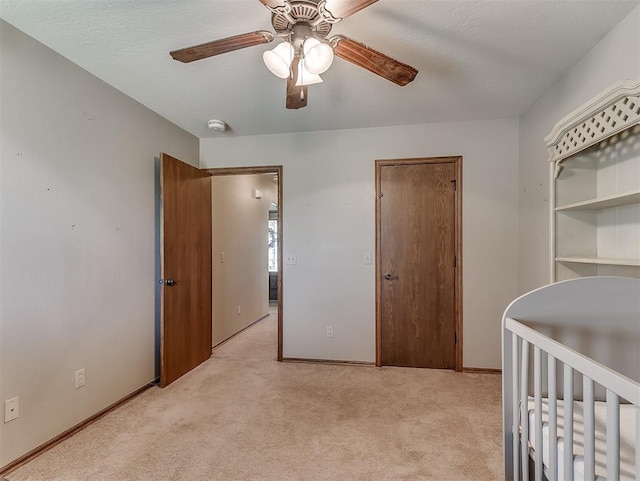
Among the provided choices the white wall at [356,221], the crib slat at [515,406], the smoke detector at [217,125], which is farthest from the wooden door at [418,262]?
the crib slat at [515,406]

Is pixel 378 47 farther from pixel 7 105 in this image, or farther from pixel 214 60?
pixel 7 105

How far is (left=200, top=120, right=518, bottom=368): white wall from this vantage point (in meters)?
2.83

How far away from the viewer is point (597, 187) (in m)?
1.81

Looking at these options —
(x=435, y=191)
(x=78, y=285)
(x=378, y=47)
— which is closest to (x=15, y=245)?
(x=78, y=285)

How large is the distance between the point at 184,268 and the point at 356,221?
1653 mm

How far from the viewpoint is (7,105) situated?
1.60m

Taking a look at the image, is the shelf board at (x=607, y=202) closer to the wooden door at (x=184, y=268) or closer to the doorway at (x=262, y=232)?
the doorway at (x=262, y=232)

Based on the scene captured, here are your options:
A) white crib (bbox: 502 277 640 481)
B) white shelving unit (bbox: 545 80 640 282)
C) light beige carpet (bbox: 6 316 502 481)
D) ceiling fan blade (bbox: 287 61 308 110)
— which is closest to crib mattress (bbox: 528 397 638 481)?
white crib (bbox: 502 277 640 481)

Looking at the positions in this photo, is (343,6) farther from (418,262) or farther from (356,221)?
(418,262)

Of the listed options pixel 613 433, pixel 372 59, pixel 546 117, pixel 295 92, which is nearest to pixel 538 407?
pixel 613 433

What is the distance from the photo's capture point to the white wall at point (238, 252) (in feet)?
12.1

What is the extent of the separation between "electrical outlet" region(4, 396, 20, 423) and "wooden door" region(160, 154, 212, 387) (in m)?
0.94

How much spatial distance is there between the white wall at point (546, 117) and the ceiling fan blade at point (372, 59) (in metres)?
Result: 1.06

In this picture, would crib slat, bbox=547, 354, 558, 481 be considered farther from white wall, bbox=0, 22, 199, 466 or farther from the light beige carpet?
white wall, bbox=0, 22, 199, 466
